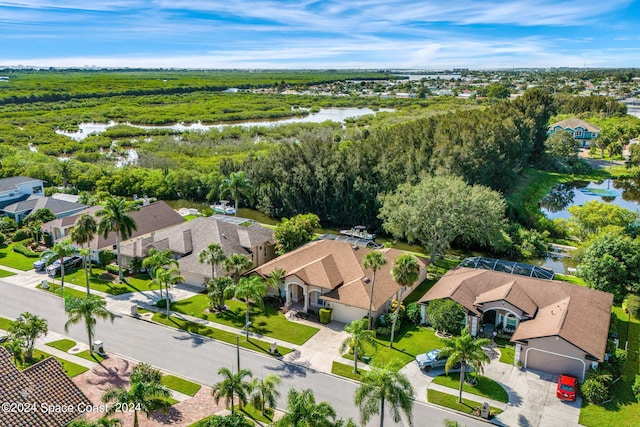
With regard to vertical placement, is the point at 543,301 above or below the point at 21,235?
above

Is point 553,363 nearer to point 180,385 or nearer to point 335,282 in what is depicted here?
point 335,282

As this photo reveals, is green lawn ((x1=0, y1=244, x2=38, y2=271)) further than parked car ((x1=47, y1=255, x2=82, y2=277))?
Yes

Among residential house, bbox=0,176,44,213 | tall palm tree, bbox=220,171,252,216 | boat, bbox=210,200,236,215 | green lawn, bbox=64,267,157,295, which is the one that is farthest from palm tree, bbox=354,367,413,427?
residential house, bbox=0,176,44,213

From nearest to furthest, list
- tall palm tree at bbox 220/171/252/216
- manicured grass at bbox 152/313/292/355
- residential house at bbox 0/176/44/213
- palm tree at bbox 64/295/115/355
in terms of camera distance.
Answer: palm tree at bbox 64/295/115/355 < manicured grass at bbox 152/313/292/355 < tall palm tree at bbox 220/171/252/216 < residential house at bbox 0/176/44/213

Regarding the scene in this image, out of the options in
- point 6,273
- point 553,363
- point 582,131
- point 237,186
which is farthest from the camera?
point 582,131

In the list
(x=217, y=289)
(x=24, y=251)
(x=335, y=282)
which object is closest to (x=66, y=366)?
(x=217, y=289)

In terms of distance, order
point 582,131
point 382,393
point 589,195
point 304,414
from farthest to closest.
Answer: point 582,131
point 589,195
point 382,393
point 304,414

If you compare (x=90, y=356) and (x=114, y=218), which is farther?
(x=114, y=218)

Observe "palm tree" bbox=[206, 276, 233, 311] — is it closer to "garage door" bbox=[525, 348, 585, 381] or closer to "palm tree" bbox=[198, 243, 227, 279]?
"palm tree" bbox=[198, 243, 227, 279]
